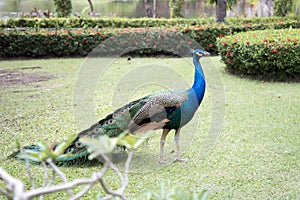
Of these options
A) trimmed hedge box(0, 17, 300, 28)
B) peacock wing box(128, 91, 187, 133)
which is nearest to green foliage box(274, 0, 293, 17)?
trimmed hedge box(0, 17, 300, 28)

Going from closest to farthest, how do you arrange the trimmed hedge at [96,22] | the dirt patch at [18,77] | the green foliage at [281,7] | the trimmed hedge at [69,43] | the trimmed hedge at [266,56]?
the trimmed hedge at [266,56] < the dirt patch at [18,77] < the trimmed hedge at [69,43] < the trimmed hedge at [96,22] < the green foliage at [281,7]

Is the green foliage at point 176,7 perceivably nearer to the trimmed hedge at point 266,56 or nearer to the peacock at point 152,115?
the trimmed hedge at point 266,56

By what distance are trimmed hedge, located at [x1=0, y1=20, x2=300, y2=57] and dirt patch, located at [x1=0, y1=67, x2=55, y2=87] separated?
5.48ft

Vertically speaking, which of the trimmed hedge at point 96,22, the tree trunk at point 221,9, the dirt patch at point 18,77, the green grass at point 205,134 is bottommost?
the green grass at point 205,134

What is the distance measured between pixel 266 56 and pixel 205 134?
3.30m

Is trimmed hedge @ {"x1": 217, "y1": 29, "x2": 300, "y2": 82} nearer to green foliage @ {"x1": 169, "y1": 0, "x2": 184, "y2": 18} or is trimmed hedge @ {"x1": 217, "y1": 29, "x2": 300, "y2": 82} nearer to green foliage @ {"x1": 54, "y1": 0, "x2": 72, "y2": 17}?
green foliage @ {"x1": 54, "y1": 0, "x2": 72, "y2": 17}

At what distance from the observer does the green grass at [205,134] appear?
3500mm

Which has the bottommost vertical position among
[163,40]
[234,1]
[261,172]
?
[261,172]

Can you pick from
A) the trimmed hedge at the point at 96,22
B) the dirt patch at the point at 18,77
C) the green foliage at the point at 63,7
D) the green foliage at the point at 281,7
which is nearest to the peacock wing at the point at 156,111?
the dirt patch at the point at 18,77

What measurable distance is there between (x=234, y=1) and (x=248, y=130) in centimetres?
911

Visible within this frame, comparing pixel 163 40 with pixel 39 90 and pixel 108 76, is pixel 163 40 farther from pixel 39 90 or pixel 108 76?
pixel 39 90

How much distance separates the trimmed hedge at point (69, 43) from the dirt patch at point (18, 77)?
1.67 meters

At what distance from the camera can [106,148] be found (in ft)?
3.40

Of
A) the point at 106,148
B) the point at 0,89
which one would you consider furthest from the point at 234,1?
the point at 106,148
